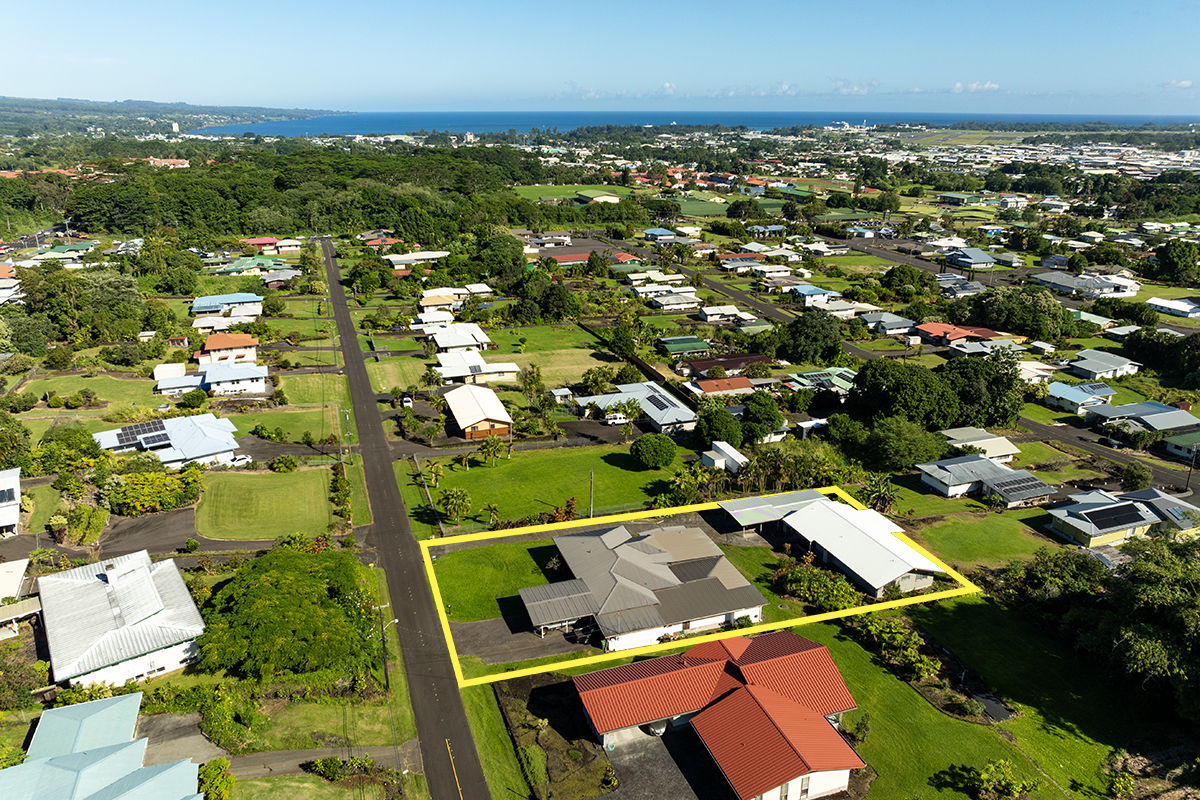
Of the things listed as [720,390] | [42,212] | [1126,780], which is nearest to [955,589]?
[1126,780]

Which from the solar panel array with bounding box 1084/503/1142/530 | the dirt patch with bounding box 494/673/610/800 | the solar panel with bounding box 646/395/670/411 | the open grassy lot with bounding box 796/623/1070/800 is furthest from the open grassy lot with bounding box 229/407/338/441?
the solar panel array with bounding box 1084/503/1142/530

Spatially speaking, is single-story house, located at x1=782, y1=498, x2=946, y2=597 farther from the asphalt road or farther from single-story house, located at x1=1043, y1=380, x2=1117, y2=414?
single-story house, located at x1=1043, y1=380, x2=1117, y2=414

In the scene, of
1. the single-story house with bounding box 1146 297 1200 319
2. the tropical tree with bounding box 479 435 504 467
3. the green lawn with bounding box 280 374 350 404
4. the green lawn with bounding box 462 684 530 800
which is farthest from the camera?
the single-story house with bounding box 1146 297 1200 319

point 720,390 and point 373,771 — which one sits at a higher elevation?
point 720,390

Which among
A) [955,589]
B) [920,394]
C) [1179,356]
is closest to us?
[955,589]

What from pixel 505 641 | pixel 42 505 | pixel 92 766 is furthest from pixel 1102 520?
pixel 42 505

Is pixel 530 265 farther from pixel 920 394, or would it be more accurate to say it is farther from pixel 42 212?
pixel 42 212
